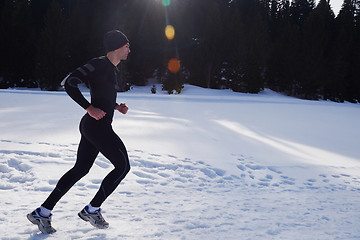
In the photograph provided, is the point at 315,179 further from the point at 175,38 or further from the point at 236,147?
the point at 175,38

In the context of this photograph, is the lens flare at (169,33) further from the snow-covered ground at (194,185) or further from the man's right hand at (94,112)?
the man's right hand at (94,112)

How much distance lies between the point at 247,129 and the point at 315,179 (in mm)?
4761

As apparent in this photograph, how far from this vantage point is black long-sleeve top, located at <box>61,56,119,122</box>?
2705 mm

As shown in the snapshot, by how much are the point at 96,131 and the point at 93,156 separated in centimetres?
27

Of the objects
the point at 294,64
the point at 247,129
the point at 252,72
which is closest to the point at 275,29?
the point at 294,64

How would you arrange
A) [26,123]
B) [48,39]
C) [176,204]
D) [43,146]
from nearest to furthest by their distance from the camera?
1. [176,204]
2. [43,146]
3. [26,123]
4. [48,39]

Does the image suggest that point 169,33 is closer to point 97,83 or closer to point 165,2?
point 165,2

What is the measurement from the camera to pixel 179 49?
1515 inches

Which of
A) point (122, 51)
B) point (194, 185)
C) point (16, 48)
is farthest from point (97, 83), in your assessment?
point (16, 48)

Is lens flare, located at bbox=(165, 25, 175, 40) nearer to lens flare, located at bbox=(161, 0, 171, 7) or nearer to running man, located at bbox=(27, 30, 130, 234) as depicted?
lens flare, located at bbox=(161, 0, 171, 7)

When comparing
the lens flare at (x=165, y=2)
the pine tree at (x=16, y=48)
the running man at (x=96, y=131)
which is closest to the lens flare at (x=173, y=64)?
the lens flare at (x=165, y=2)

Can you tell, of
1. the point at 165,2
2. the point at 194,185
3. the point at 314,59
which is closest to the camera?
the point at 194,185

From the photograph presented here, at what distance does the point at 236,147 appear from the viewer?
23.4ft

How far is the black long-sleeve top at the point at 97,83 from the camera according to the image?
271 centimetres
